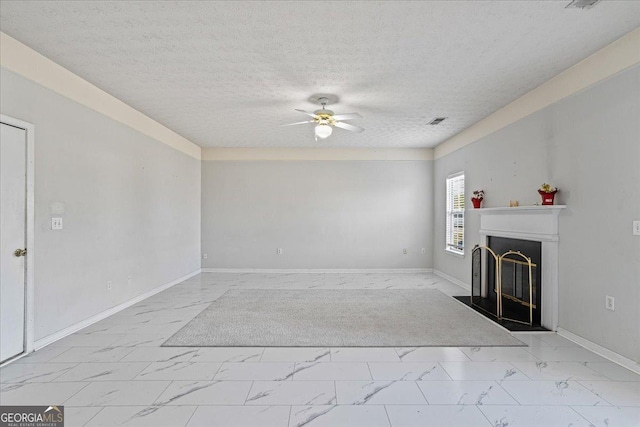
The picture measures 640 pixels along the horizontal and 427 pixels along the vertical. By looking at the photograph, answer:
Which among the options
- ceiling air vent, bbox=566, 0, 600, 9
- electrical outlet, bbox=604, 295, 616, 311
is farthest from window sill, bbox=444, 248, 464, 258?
ceiling air vent, bbox=566, 0, 600, 9

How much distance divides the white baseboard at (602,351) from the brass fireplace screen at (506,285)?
41 centimetres

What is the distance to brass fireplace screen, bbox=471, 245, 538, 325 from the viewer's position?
3.93 metres

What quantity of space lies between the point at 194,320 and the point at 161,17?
312cm

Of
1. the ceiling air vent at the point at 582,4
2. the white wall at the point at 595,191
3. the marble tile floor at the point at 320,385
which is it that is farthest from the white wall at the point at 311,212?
the ceiling air vent at the point at 582,4

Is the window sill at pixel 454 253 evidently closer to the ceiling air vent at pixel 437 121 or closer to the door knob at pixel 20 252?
the ceiling air vent at pixel 437 121

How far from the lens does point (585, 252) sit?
3209mm

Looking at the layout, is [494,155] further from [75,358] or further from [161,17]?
[75,358]

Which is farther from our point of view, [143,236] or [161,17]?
[143,236]

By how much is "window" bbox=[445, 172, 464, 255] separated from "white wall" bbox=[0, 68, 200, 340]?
5.24 meters

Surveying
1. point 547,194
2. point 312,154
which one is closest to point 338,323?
point 547,194

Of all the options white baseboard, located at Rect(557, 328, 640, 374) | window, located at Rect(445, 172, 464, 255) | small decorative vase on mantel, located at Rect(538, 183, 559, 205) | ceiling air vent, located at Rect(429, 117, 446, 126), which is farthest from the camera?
window, located at Rect(445, 172, 464, 255)

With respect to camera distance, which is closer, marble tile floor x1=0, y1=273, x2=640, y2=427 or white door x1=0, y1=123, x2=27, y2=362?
marble tile floor x1=0, y1=273, x2=640, y2=427

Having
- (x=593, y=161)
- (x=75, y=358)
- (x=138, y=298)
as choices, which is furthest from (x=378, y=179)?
(x=75, y=358)

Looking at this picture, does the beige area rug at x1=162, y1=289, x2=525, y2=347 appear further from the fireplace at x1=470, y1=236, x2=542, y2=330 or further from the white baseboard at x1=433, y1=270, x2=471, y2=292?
the white baseboard at x1=433, y1=270, x2=471, y2=292
